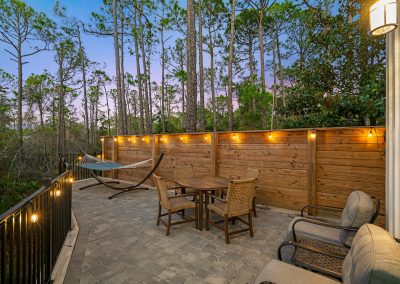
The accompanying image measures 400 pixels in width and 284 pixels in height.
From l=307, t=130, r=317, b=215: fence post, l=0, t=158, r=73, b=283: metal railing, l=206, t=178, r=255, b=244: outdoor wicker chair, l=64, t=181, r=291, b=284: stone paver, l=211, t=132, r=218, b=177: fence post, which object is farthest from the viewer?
l=211, t=132, r=218, b=177: fence post

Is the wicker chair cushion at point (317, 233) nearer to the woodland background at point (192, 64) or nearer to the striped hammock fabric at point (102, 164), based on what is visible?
the woodland background at point (192, 64)

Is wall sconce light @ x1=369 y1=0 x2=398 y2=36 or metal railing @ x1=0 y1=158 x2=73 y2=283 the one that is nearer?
metal railing @ x1=0 y1=158 x2=73 y2=283

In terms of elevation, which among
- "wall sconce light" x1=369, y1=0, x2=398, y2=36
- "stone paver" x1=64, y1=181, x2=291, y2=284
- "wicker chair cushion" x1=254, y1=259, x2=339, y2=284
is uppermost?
"wall sconce light" x1=369, y1=0, x2=398, y2=36

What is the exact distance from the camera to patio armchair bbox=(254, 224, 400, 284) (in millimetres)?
883

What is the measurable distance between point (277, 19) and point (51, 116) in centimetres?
1747

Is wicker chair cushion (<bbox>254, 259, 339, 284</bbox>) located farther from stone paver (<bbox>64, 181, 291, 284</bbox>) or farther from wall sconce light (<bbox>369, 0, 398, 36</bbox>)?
wall sconce light (<bbox>369, 0, 398, 36</bbox>)

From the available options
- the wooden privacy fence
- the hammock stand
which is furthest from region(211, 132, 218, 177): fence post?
the hammock stand

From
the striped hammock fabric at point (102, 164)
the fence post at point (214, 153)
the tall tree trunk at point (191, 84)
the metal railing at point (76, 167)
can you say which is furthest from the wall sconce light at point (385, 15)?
the metal railing at point (76, 167)

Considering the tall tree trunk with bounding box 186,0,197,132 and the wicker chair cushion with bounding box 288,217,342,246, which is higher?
the tall tree trunk with bounding box 186,0,197,132

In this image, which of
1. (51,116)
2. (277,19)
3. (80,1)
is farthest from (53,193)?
(51,116)

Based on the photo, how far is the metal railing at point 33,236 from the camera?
45.9 inches

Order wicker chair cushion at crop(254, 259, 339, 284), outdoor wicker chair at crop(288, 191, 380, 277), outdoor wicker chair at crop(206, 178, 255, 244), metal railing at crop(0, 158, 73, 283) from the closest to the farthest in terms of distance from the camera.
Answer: metal railing at crop(0, 158, 73, 283)
wicker chair cushion at crop(254, 259, 339, 284)
outdoor wicker chair at crop(288, 191, 380, 277)
outdoor wicker chair at crop(206, 178, 255, 244)

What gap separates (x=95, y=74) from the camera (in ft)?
50.7

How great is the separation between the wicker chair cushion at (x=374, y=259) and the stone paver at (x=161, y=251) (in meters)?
1.07
